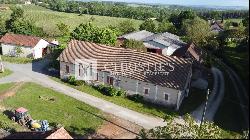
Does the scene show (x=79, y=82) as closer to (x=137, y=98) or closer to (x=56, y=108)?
(x=56, y=108)

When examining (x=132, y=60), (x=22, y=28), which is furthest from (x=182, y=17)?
(x=132, y=60)

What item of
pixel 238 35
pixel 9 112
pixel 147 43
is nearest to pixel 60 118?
pixel 9 112

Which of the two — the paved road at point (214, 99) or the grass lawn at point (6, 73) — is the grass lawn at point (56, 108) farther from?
the paved road at point (214, 99)

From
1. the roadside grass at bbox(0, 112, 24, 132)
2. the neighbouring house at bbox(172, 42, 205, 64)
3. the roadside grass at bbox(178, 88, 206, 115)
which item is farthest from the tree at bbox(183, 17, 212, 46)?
the roadside grass at bbox(0, 112, 24, 132)

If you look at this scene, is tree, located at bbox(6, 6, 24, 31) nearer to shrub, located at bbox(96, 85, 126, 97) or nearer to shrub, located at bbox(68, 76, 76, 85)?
shrub, located at bbox(68, 76, 76, 85)

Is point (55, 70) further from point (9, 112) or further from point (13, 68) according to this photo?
point (9, 112)
